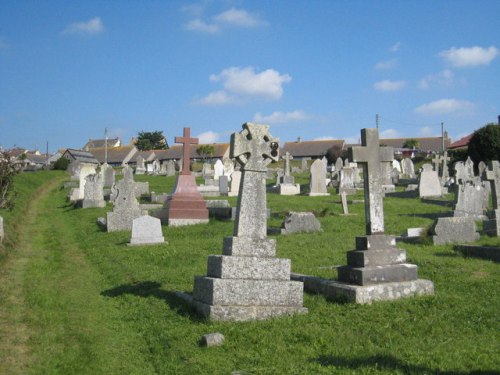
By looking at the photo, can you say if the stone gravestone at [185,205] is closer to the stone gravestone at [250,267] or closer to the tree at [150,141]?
the stone gravestone at [250,267]

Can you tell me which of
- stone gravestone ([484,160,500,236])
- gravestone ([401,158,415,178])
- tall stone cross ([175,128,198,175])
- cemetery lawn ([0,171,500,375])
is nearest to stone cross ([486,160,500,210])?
stone gravestone ([484,160,500,236])

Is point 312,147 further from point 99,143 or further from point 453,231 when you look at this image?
point 453,231

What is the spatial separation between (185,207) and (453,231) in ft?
31.6

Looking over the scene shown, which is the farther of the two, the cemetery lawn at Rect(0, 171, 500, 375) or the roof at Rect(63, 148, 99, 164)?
the roof at Rect(63, 148, 99, 164)

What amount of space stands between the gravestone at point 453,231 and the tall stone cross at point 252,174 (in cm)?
648

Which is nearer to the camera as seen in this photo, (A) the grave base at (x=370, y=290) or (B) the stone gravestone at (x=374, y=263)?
(A) the grave base at (x=370, y=290)

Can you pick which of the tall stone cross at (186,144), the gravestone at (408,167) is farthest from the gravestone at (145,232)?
the gravestone at (408,167)

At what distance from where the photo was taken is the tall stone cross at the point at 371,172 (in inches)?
347

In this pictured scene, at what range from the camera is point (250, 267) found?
24.6ft

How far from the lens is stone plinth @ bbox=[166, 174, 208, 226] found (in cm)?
1923

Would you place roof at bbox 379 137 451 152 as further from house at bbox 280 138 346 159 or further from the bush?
the bush

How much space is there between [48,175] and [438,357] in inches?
1792

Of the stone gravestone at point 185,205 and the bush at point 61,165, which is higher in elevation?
the bush at point 61,165

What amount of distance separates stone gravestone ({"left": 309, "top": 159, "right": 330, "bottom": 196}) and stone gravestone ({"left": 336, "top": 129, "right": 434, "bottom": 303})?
18868mm
